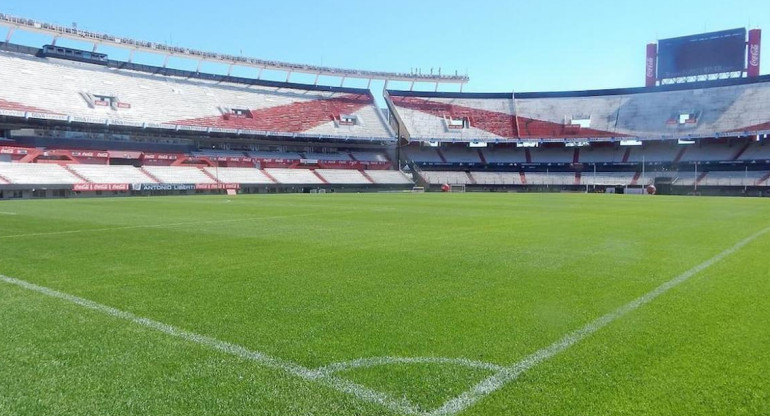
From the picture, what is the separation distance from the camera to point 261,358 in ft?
12.3

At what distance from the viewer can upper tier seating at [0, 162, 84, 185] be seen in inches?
1551

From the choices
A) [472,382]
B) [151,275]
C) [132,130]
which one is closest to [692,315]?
[472,382]

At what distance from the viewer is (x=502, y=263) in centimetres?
795

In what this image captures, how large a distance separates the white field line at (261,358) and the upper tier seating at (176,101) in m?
49.4

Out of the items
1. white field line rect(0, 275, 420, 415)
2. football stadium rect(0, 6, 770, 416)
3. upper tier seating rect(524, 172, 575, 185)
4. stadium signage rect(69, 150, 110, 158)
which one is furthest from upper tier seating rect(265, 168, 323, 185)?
white field line rect(0, 275, 420, 415)

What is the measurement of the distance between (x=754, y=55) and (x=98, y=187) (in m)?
77.7

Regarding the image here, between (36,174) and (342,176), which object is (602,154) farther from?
(36,174)

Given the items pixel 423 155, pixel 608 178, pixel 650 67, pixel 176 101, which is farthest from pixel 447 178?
pixel 176 101

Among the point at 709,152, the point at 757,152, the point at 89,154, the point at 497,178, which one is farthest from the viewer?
the point at 497,178

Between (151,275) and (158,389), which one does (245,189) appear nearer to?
(151,275)

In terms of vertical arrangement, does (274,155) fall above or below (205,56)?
below

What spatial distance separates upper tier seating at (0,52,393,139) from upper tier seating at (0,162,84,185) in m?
5.76

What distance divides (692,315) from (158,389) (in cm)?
487

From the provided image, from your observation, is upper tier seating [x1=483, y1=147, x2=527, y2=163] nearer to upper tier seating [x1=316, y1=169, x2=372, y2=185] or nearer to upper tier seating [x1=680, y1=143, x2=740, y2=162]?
upper tier seating [x1=316, y1=169, x2=372, y2=185]
